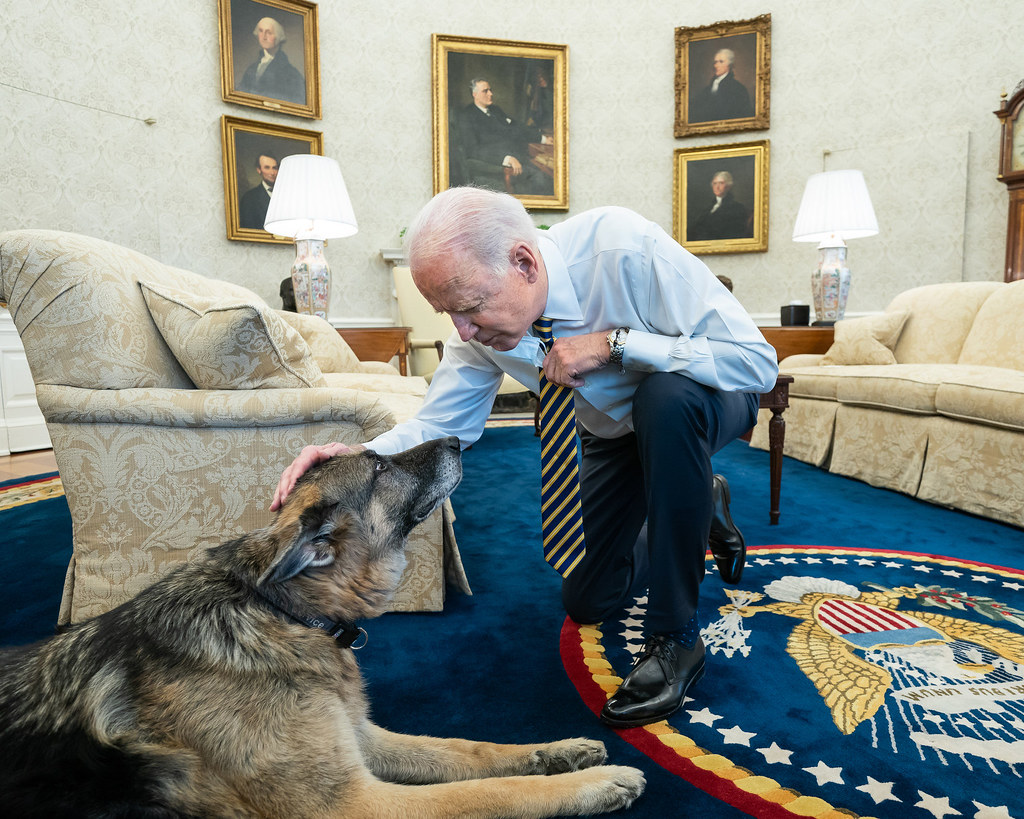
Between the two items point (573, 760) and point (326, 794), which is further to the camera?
point (573, 760)

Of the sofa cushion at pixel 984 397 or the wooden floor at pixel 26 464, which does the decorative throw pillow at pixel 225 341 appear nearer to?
the wooden floor at pixel 26 464

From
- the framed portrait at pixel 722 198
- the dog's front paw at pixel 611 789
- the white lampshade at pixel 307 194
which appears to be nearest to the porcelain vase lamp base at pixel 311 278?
the white lampshade at pixel 307 194

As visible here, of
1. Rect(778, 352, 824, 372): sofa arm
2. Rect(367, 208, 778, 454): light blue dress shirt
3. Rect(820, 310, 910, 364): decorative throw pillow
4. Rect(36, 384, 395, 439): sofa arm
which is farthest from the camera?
Rect(778, 352, 824, 372): sofa arm

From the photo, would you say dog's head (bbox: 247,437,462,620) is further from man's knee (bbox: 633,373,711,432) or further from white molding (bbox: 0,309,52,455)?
white molding (bbox: 0,309,52,455)

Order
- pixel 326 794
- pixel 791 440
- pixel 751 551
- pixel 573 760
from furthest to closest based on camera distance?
pixel 791 440 → pixel 751 551 → pixel 573 760 → pixel 326 794

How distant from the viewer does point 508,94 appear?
21.6ft

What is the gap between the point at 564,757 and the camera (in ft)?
4.21

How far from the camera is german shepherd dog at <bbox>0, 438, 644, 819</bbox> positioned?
3.17 ft

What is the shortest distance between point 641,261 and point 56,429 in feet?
5.66

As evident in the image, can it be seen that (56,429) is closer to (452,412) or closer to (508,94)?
(452,412)

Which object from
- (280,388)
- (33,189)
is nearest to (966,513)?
(280,388)

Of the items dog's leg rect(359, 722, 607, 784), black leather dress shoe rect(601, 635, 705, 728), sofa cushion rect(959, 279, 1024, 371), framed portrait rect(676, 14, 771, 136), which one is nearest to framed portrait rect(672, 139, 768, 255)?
Answer: framed portrait rect(676, 14, 771, 136)

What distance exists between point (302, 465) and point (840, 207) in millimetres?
5003

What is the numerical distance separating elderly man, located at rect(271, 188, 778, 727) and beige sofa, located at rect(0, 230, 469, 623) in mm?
461
